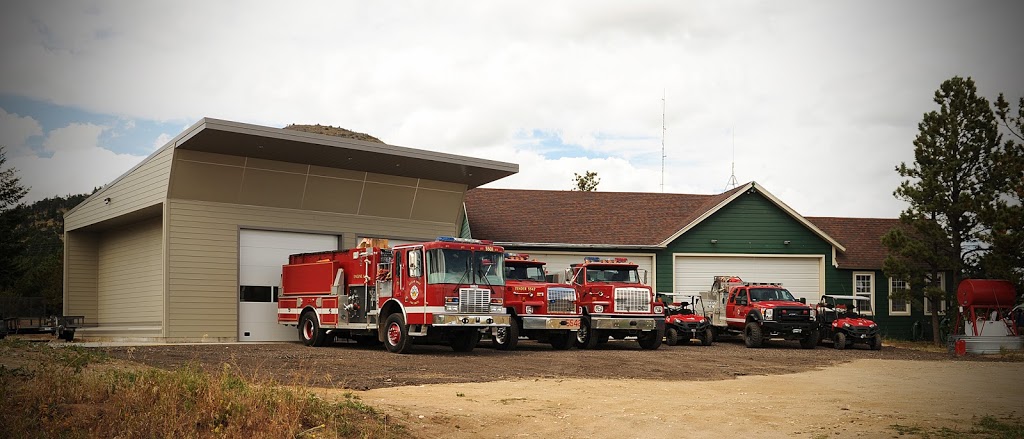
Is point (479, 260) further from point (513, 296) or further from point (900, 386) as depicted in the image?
point (900, 386)

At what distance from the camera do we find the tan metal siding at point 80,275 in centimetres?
3419

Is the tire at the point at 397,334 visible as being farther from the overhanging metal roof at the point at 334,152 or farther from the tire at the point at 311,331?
the overhanging metal roof at the point at 334,152

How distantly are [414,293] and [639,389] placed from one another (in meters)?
7.72

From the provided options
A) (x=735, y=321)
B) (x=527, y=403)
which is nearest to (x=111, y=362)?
(x=527, y=403)

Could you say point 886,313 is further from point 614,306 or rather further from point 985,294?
point 614,306

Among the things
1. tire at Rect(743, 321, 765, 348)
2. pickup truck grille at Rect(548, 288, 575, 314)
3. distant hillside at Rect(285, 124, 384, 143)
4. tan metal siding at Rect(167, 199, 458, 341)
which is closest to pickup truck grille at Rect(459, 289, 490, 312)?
pickup truck grille at Rect(548, 288, 575, 314)

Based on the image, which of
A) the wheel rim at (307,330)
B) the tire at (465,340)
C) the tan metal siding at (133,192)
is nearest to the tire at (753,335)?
the tire at (465,340)

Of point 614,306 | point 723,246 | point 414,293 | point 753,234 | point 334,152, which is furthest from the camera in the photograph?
point 753,234

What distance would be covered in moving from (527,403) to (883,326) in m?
28.3

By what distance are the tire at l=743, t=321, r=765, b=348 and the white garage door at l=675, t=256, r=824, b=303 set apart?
20.7 feet

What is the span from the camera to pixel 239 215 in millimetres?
28328

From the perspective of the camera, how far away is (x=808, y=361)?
2353 centimetres

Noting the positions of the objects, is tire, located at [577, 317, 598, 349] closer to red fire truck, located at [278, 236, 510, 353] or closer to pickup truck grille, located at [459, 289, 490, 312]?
red fire truck, located at [278, 236, 510, 353]

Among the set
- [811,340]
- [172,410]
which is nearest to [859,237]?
[811,340]
